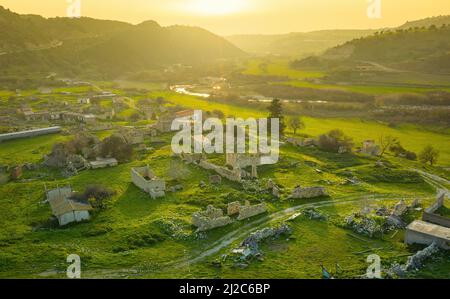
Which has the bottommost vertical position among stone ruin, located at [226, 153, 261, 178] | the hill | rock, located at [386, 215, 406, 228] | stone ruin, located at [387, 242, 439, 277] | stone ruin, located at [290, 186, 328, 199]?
stone ruin, located at [387, 242, 439, 277]

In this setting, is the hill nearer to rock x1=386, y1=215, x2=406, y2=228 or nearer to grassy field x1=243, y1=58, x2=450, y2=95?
grassy field x1=243, y1=58, x2=450, y2=95

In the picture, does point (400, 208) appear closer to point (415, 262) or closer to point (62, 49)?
point (415, 262)

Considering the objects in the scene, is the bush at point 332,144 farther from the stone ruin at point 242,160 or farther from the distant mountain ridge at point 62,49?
the distant mountain ridge at point 62,49

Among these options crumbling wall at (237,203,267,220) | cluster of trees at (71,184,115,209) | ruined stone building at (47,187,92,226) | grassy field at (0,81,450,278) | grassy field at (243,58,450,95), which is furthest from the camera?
grassy field at (243,58,450,95)

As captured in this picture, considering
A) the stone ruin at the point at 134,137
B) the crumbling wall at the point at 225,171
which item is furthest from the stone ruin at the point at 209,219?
the stone ruin at the point at 134,137

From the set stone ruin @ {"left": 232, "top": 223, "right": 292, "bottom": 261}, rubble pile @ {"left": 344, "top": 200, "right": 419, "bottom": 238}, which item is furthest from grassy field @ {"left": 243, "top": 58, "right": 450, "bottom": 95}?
stone ruin @ {"left": 232, "top": 223, "right": 292, "bottom": 261}

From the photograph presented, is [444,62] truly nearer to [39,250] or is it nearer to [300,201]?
[300,201]

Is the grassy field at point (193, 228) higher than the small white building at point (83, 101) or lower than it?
lower
